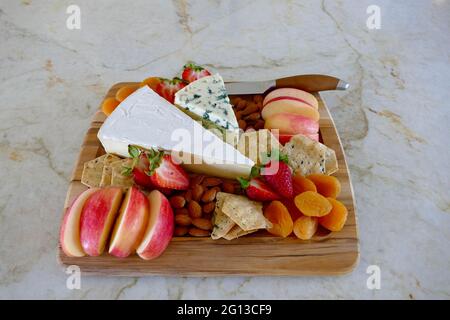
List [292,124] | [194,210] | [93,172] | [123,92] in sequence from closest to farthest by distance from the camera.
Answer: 1. [194,210]
2. [93,172]
3. [292,124]
4. [123,92]

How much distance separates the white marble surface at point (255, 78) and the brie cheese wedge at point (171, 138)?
33 cm

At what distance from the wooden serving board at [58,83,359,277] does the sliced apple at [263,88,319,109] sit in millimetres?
521

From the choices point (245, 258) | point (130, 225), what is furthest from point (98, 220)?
point (245, 258)

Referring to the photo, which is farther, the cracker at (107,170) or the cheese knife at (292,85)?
the cheese knife at (292,85)

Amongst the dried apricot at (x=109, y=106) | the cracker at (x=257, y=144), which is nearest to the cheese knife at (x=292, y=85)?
the cracker at (x=257, y=144)

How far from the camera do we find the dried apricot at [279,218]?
46.0 inches

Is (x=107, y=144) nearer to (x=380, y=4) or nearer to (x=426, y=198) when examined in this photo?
(x=426, y=198)

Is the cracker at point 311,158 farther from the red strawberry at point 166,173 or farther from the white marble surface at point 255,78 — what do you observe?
the red strawberry at point 166,173

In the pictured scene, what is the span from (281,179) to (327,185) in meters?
0.15

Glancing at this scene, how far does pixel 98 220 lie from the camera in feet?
3.66

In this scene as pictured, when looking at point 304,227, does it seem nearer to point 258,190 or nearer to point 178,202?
point 258,190

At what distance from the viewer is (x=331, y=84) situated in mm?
1575

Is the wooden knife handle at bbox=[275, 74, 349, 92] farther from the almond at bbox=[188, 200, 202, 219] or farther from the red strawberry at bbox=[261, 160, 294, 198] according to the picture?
the almond at bbox=[188, 200, 202, 219]

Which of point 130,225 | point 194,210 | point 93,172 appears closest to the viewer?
point 130,225
